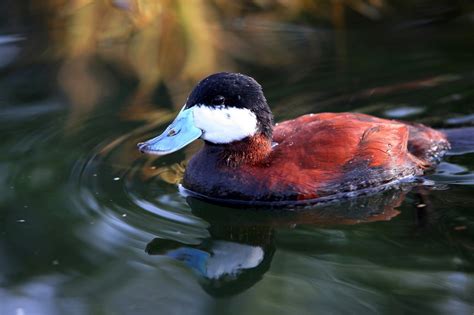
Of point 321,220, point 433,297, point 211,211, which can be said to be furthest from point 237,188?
point 433,297

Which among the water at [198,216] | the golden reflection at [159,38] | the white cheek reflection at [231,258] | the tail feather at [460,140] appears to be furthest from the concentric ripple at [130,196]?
the tail feather at [460,140]

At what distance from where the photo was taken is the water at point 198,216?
4.08m

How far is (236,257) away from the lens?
14.9 feet

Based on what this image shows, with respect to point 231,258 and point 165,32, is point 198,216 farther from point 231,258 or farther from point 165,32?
point 165,32

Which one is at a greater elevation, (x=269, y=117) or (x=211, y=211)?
(x=269, y=117)

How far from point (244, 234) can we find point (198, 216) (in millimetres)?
322

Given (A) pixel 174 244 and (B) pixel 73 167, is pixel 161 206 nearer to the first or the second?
(A) pixel 174 244

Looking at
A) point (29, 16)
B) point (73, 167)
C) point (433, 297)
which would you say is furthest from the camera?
point (29, 16)

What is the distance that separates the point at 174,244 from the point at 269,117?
1.04m

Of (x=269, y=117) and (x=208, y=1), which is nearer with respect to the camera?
(x=269, y=117)

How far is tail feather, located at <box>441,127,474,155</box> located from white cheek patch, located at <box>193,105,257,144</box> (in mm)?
1554

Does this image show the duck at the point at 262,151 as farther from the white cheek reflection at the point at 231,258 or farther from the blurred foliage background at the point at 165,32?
the blurred foliage background at the point at 165,32

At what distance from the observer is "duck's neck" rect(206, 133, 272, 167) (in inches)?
201

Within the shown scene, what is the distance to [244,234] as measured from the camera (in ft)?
15.8
